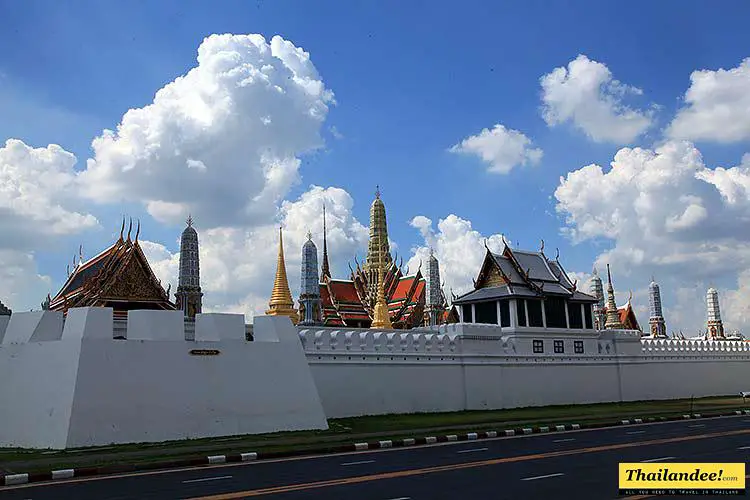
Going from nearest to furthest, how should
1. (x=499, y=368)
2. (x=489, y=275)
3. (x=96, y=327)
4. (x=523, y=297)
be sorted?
1. (x=96, y=327)
2. (x=499, y=368)
3. (x=523, y=297)
4. (x=489, y=275)

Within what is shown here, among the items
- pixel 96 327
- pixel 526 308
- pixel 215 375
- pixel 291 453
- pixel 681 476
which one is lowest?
pixel 681 476

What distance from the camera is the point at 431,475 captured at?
1240cm

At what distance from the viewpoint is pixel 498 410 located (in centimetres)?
2923

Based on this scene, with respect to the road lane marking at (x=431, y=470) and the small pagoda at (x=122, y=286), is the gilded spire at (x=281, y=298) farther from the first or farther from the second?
the road lane marking at (x=431, y=470)

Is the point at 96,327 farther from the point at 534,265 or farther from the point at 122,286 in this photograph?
the point at 534,265

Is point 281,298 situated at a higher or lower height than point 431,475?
higher

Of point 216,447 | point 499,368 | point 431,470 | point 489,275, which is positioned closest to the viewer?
point 431,470

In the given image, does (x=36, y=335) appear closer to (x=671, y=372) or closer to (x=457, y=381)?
(x=457, y=381)

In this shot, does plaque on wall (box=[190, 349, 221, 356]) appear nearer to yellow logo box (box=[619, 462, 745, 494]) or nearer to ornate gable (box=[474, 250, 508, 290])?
yellow logo box (box=[619, 462, 745, 494])

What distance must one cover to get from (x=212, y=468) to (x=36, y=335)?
7108 mm

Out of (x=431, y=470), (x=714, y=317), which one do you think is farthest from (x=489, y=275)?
(x=714, y=317)

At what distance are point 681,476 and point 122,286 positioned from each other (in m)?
24.9

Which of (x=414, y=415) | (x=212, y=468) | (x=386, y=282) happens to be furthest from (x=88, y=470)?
(x=386, y=282)

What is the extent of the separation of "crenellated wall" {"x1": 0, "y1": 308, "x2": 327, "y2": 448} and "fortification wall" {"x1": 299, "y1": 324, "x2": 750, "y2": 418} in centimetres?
424
